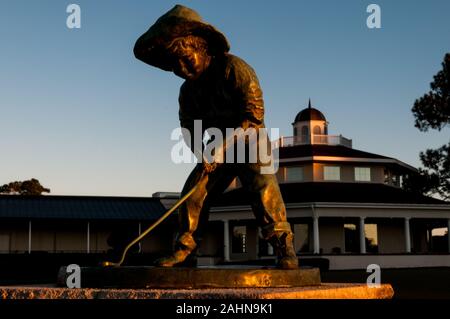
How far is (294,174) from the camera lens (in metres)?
39.5

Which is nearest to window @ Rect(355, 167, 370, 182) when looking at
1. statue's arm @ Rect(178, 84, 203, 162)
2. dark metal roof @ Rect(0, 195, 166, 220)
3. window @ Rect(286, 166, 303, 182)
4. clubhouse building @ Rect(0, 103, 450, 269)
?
clubhouse building @ Rect(0, 103, 450, 269)

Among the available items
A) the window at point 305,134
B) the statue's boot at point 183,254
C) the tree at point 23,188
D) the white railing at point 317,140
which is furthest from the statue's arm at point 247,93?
the tree at point 23,188

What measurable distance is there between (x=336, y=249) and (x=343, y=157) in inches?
239

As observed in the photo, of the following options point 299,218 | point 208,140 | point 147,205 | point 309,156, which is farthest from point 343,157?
point 208,140

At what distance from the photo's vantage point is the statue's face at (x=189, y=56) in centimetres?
553

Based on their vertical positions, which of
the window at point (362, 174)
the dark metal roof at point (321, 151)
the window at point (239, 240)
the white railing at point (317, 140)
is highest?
the white railing at point (317, 140)

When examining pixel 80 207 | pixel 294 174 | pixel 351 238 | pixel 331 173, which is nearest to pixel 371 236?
pixel 351 238

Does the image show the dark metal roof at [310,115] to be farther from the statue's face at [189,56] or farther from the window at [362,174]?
the statue's face at [189,56]

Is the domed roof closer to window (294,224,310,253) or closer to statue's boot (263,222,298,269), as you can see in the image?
window (294,224,310,253)

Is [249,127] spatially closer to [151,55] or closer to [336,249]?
[151,55]

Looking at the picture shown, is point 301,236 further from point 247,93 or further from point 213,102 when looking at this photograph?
point 247,93

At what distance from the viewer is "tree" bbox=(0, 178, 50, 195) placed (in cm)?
6799

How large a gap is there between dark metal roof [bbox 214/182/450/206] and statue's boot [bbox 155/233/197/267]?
2868cm

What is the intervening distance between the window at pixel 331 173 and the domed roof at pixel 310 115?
6.06m
